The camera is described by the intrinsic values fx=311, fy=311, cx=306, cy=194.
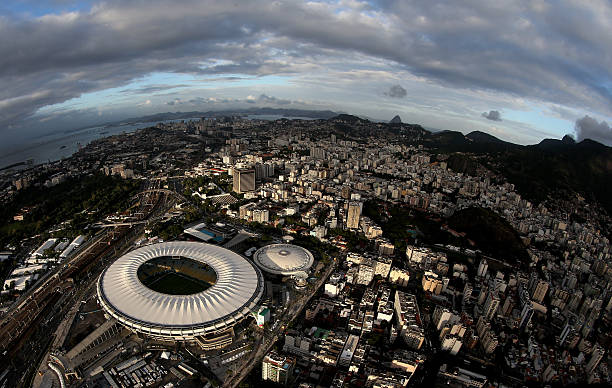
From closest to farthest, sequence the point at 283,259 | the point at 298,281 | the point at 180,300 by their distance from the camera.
A: the point at 180,300 < the point at 298,281 < the point at 283,259

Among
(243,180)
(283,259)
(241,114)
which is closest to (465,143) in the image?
(243,180)

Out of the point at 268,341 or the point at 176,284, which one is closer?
the point at 268,341

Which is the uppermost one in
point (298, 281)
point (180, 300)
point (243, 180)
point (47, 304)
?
point (243, 180)

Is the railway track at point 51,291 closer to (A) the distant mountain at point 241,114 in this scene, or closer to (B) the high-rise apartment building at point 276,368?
(B) the high-rise apartment building at point 276,368

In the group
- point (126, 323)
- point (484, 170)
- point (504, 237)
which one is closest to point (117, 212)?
point (126, 323)

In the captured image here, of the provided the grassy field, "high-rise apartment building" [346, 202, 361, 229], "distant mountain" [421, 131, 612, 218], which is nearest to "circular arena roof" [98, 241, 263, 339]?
the grassy field

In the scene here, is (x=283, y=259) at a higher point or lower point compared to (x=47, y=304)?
higher

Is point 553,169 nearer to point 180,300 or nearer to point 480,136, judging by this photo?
point 480,136
